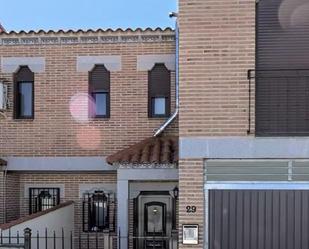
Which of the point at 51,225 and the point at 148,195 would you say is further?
the point at 148,195

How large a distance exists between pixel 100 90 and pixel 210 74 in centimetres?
562

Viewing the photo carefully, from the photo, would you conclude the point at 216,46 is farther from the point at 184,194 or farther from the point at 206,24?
the point at 184,194

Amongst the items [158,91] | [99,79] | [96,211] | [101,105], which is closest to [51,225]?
[96,211]

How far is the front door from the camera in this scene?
12.2 metres

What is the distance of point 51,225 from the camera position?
11.0 m

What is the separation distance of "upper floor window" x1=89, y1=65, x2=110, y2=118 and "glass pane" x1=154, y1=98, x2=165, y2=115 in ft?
3.94

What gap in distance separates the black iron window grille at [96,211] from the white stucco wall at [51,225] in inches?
15.0

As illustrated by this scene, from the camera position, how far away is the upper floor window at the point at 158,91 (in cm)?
1250

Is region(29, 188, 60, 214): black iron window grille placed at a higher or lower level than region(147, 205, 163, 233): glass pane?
higher

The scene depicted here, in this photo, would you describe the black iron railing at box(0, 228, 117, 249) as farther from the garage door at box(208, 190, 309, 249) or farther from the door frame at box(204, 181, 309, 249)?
the garage door at box(208, 190, 309, 249)

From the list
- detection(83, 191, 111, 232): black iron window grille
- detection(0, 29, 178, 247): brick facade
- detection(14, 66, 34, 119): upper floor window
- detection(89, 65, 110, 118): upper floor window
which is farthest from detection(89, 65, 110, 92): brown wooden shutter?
detection(83, 191, 111, 232): black iron window grille

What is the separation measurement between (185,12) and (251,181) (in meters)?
2.77

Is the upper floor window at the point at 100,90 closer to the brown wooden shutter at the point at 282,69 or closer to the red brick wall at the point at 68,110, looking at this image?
the red brick wall at the point at 68,110

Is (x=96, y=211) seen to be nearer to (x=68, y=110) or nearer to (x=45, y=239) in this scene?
(x=68, y=110)
